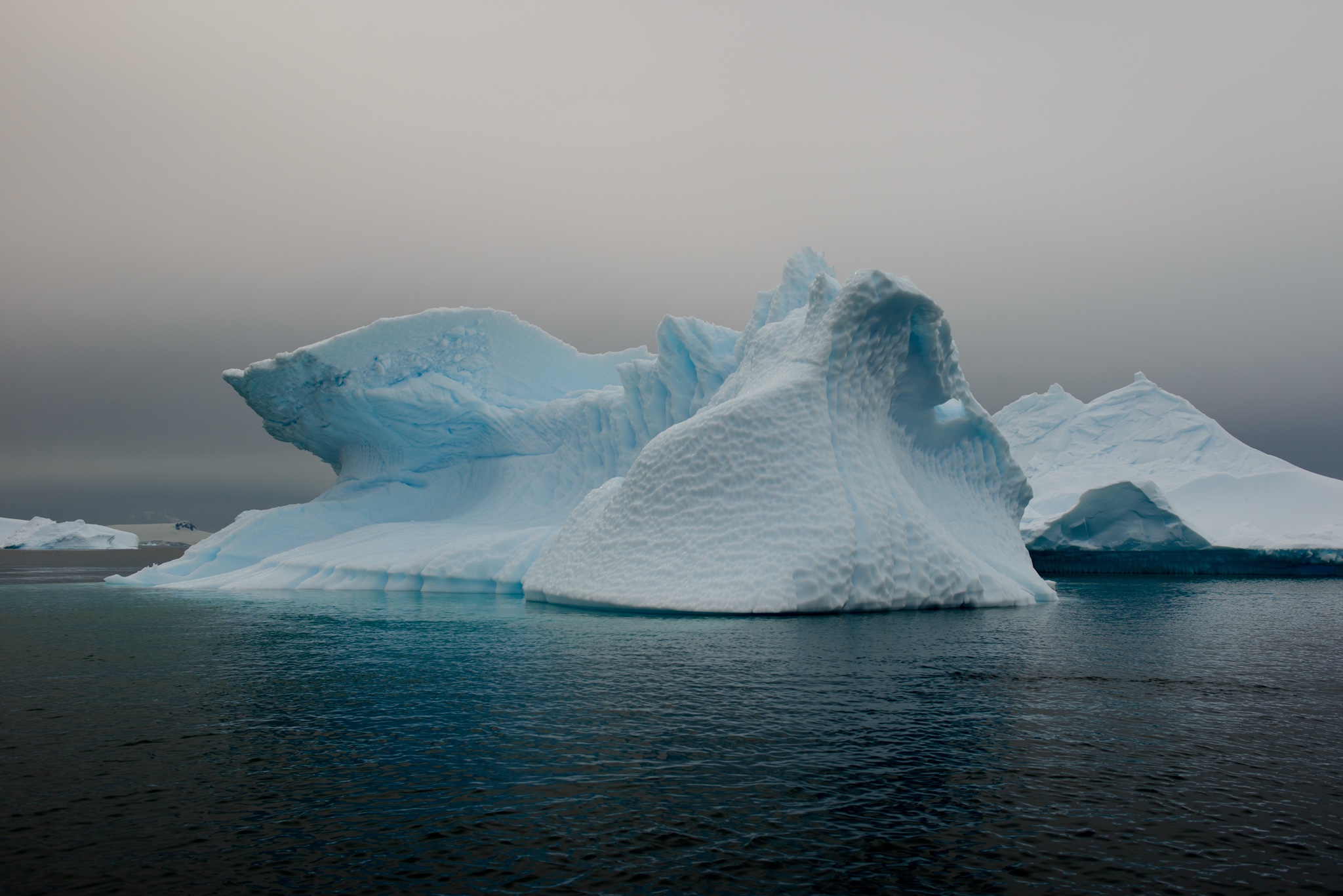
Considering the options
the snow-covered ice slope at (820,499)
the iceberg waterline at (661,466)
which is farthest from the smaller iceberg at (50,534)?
the snow-covered ice slope at (820,499)

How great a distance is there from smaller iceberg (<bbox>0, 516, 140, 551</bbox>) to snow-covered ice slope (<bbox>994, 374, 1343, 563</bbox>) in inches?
3069

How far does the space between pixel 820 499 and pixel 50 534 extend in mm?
85071

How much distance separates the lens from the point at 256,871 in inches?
147

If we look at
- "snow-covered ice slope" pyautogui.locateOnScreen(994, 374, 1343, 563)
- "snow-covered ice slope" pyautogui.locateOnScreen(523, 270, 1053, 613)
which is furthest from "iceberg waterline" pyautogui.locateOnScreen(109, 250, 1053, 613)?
"snow-covered ice slope" pyautogui.locateOnScreen(994, 374, 1343, 563)

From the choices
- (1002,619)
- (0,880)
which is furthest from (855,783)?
(1002,619)

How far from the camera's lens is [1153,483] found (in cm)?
2531

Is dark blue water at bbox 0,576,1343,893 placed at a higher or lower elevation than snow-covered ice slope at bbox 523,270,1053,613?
lower

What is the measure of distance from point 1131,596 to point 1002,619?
7.52 meters

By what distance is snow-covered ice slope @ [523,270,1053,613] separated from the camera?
1316 cm

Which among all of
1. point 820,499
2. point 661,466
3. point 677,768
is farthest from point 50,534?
point 677,768

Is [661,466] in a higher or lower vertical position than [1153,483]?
lower

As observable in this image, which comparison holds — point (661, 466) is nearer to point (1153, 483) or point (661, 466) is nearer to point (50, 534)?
point (1153, 483)

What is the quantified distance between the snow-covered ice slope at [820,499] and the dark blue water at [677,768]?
9.45 feet

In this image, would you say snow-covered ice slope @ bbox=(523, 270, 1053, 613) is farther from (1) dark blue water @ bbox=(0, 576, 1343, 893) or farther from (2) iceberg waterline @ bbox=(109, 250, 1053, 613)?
(1) dark blue water @ bbox=(0, 576, 1343, 893)
